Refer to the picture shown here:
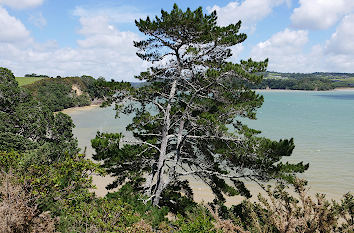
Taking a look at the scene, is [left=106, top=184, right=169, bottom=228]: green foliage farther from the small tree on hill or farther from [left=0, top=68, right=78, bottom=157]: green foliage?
[left=0, top=68, right=78, bottom=157]: green foliage

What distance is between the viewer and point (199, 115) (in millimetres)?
11430

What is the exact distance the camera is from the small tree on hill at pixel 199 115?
33.3 feet

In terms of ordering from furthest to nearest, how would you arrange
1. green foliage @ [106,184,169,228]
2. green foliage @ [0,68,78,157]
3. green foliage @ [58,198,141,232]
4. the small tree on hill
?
1. green foliage @ [0,68,78,157]
2. the small tree on hill
3. green foliage @ [106,184,169,228]
4. green foliage @ [58,198,141,232]

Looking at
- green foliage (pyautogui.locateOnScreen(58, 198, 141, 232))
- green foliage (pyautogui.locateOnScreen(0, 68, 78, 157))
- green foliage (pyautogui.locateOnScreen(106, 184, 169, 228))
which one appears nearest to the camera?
green foliage (pyautogui.locateOnScreen(58, 198, 141, 232))

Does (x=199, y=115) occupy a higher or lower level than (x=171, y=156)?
higher

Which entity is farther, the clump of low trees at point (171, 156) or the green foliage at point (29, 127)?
the green foliage at point (29, 127)

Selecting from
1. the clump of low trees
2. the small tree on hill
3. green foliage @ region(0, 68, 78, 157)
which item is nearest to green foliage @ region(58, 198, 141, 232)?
the clump of low trees

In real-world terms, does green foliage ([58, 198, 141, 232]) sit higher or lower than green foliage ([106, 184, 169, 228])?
higher

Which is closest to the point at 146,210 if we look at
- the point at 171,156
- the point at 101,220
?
the point at 101,220

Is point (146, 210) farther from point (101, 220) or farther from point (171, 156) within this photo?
point (171, 156)

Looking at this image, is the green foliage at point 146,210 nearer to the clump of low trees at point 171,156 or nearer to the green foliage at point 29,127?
the clump of low trees at point 171,156

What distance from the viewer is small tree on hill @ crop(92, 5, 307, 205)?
10.1 m

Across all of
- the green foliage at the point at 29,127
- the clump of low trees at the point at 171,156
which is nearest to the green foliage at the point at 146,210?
the clump of low trees at the point at 171,156

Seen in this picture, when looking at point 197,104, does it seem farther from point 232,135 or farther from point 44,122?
point 44,122
